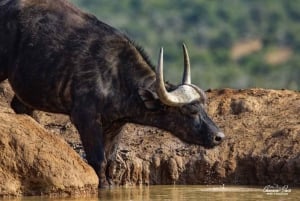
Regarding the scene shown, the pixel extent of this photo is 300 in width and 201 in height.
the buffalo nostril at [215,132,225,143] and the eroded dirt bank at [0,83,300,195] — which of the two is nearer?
the buffalo nostril at [215,132,225,143]

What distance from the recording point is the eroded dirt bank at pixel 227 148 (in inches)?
565

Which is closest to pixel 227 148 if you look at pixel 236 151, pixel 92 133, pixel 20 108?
pixel 236 151

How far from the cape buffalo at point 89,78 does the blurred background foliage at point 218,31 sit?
45730 mm

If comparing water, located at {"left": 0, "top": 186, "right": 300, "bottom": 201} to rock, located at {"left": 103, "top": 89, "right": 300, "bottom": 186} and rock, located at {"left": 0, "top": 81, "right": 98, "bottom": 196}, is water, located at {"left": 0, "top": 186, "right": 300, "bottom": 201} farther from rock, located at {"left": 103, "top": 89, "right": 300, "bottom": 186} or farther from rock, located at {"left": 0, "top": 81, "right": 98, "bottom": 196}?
rock, located at {"left": 103, "top": 89, "right": 300, "bottom": 186}

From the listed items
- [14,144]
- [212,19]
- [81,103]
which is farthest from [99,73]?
[212,19]

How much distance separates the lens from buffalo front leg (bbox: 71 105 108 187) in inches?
503

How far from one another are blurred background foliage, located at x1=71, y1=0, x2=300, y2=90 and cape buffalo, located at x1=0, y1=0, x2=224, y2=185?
4573cm

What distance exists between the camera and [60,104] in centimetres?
1320

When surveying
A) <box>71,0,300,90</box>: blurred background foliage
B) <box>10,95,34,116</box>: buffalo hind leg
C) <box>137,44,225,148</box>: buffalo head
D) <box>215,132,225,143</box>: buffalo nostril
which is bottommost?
<box>215,132,225,143</box>: buffalo nostril

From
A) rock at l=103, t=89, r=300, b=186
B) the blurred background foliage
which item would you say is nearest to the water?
rock at l=103, t=89, r=300, b=186

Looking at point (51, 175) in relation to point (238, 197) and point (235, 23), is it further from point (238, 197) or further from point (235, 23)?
point (235, 23)

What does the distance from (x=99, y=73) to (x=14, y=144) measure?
5.24 ft

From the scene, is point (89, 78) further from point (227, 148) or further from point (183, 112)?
point (227, 148)

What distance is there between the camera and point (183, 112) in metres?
13.0
